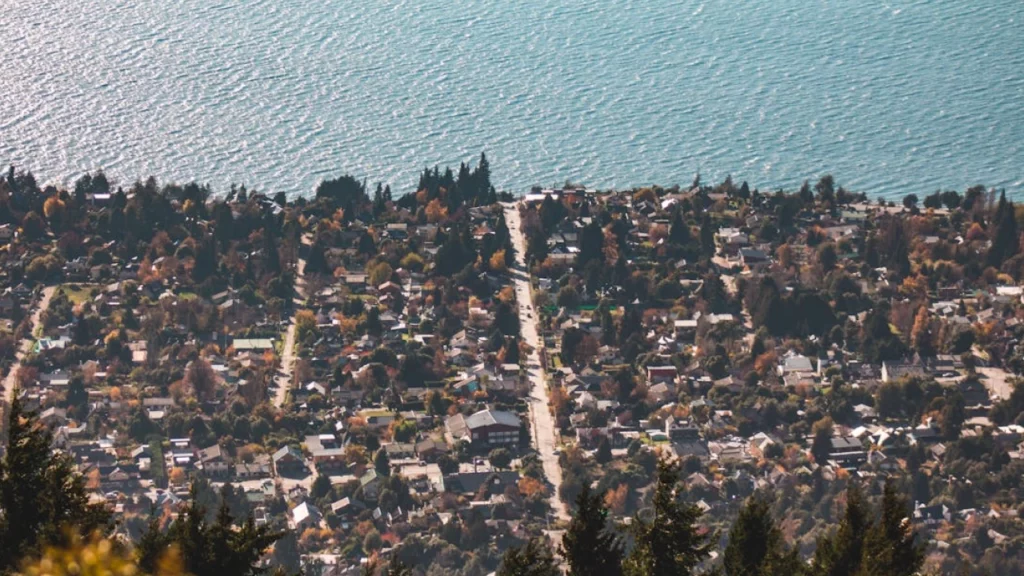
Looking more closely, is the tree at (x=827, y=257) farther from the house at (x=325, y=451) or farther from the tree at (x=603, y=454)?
the house at (x=325, y=451)

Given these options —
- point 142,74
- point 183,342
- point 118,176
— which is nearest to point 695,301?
point 183,342

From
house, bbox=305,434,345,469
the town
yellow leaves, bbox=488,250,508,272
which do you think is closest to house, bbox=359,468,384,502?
the town

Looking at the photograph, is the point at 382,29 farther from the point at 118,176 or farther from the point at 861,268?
the point at 861,268

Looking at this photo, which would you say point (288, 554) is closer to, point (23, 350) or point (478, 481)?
point (478, 481)

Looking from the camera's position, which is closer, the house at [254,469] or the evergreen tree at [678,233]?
the house at [254,469]

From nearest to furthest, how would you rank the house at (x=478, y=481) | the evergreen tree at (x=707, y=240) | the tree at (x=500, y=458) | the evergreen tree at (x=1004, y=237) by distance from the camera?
the house at (x=478, y=481) → the tree at (x=500, y=458) → the evergreen tree at (x=1004, y=237) → the evergreen tree at (x=707, y=240)

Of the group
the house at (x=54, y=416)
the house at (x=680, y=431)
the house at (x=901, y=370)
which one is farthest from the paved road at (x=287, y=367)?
the house at (x=901, y=370)
